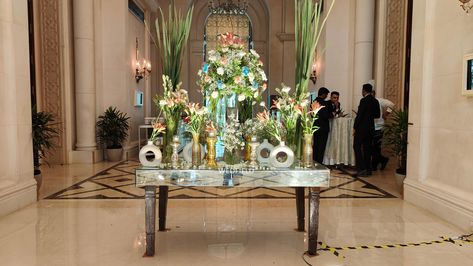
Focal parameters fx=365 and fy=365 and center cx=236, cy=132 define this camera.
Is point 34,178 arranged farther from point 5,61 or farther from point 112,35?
point 112,35

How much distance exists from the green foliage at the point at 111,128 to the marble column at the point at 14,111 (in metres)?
3.83

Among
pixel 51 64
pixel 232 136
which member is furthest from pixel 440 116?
pixel 51 64

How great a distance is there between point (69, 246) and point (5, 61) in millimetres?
2450

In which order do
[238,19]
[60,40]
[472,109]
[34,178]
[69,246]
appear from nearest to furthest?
1. [69,246]
2. [472,109]
3. [34,178]
4. [60,40]
5. [238,19]

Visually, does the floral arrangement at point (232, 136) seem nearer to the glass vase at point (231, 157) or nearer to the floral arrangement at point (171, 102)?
the glass vase at point (231, 157)

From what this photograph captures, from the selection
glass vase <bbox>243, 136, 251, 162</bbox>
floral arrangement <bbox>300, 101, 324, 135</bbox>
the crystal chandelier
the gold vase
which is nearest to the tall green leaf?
floral arrangement <bbox>300, 101, 324, 135</bbox>

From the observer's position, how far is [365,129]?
255 inches

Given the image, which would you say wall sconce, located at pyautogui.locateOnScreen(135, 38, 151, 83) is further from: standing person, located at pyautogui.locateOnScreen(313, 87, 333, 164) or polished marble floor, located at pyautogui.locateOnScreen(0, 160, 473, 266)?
polished marble floor, located at pyautogui.locateOnScreen(0, 160, 473, 266)

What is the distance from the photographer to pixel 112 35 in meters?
8.67

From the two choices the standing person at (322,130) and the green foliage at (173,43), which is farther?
the standing person at (322,130)

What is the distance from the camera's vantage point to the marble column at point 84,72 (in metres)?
8.09

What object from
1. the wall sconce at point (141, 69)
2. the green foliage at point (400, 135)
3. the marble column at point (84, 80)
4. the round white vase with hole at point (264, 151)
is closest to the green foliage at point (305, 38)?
the round white vase with hole at point (264, 151)

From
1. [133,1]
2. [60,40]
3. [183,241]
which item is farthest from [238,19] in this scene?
[183,241]

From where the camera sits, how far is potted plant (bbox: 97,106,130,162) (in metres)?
8.41
